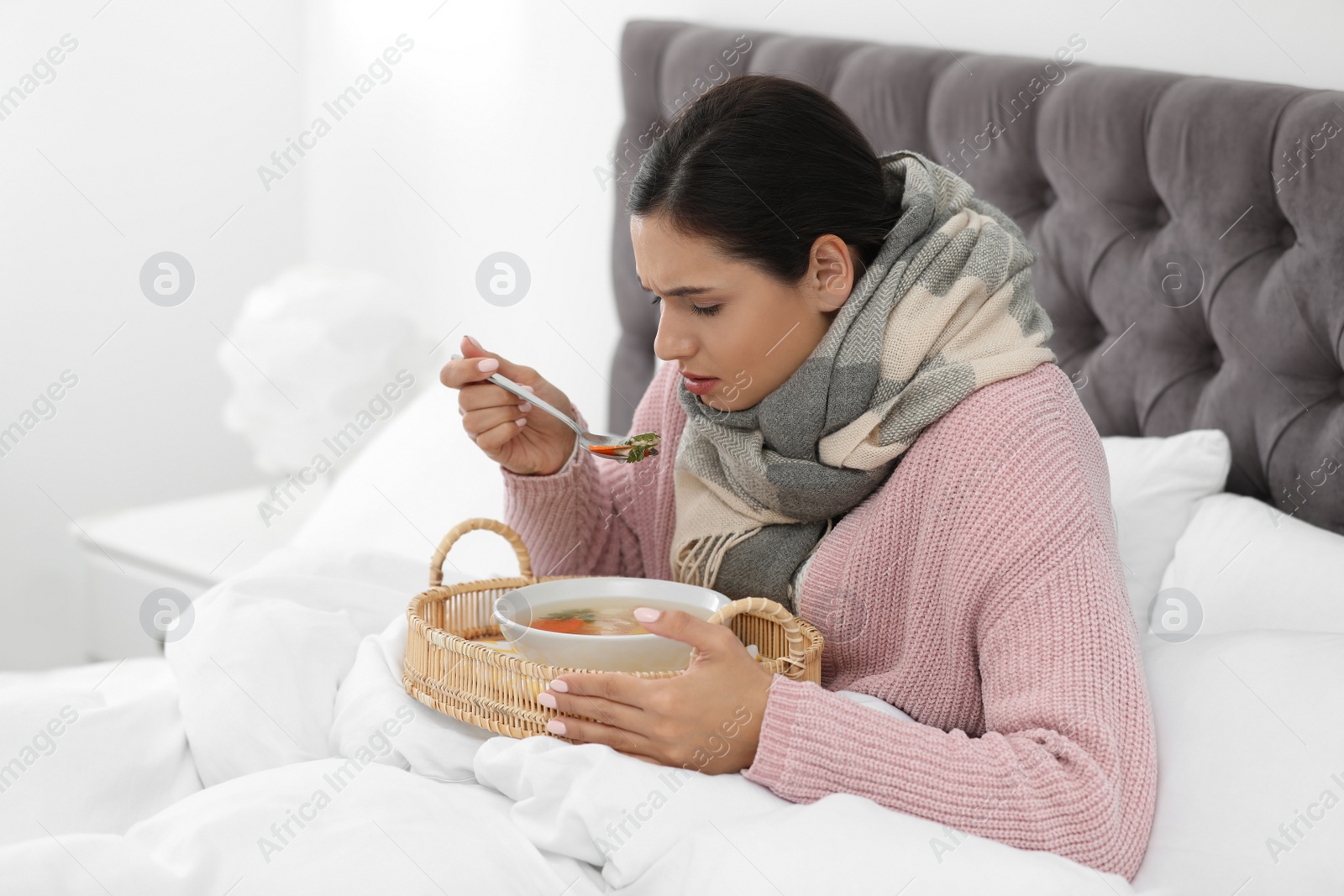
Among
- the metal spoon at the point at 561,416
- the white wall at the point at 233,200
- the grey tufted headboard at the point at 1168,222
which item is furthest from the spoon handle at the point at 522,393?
the white wall at the point at 233,200

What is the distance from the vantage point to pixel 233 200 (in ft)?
8.72

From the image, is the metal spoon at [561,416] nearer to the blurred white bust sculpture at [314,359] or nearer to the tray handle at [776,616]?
the tray handle at [776,616]

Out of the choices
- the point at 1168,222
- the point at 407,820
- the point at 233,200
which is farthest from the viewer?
the point at 233,200

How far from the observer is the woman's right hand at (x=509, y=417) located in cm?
121

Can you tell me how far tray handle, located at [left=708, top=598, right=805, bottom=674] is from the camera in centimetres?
99

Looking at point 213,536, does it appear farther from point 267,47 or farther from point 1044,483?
point 1044,483

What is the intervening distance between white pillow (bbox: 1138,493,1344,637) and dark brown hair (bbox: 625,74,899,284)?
48 centimetres

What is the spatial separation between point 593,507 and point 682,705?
20.3 inches

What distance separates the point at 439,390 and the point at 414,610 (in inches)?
41.5

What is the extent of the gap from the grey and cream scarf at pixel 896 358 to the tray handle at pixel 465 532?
237 millimetres

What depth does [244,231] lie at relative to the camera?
2691 millimetres

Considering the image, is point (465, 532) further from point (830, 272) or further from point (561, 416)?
point (830, 272)

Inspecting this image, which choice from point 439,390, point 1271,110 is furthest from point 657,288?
point 439,390

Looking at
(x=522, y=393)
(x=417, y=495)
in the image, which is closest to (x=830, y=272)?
(x=522, y=393)
